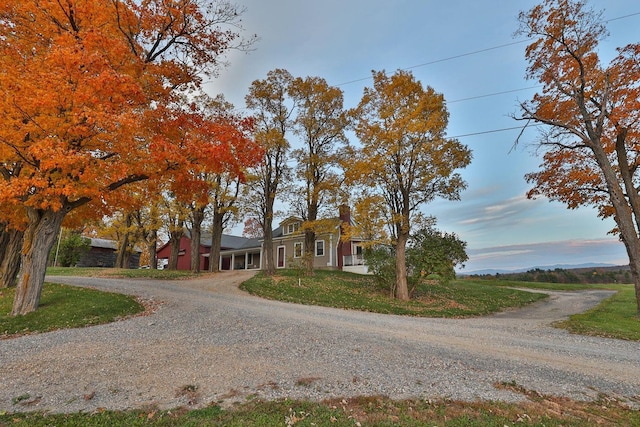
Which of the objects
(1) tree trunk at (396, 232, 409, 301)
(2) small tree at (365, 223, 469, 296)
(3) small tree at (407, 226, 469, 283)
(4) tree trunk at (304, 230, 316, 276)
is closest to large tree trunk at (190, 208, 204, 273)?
(4) tree trunk at (304, 230, 316, 276)

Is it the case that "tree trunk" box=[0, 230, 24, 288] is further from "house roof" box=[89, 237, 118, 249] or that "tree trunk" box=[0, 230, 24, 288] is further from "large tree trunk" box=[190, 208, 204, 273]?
"house roof" box=[89, 237, 118, 249]

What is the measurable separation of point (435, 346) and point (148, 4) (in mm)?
11398

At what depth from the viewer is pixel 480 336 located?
7.96 m

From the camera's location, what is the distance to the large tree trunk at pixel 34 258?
834 cm

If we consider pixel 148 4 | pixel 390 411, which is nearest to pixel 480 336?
pixel 390 411

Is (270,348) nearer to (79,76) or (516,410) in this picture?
(516,410)

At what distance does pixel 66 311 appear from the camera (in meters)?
8.54

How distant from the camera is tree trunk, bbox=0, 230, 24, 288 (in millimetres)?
11852

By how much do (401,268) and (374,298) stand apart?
180 centimetres

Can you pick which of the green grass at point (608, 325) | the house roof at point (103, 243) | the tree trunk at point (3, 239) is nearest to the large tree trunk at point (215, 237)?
the tree trunk at point (3, 239)

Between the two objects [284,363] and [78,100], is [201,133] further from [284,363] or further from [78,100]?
[284,363]

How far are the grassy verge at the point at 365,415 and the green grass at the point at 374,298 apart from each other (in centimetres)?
802

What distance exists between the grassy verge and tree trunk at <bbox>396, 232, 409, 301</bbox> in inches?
414

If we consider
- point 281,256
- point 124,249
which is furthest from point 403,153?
point 124,249
